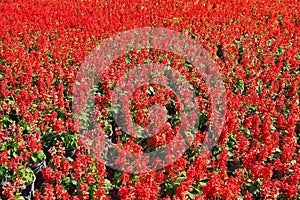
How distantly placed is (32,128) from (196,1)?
28.5 feet

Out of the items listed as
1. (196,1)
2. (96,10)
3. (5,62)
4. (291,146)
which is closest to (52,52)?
(5,62)

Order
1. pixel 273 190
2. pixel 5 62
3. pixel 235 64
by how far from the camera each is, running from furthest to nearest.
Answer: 1. pixel 235 64
2. pixel 5 62
3. pixel 273 190

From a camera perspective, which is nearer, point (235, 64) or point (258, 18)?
point (235, 64)

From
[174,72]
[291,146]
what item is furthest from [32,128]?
[291,146]

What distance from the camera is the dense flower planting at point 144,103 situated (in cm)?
460

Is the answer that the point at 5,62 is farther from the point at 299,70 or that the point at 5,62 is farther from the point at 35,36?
the point at 299,70

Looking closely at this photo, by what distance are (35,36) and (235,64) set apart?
4.47 metres

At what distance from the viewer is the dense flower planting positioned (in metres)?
4.60

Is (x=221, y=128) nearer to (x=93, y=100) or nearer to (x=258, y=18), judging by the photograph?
(x=93, y=100)

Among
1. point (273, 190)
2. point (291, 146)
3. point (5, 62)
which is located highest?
point (5, 62)

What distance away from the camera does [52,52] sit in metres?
7.56

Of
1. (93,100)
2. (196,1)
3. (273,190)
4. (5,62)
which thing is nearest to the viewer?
(273,190)

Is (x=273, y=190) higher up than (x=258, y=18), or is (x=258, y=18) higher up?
(x=258, y=18)

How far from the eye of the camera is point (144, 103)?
6051 mm
